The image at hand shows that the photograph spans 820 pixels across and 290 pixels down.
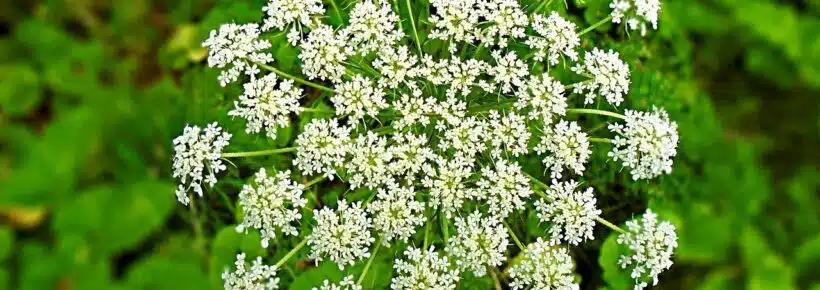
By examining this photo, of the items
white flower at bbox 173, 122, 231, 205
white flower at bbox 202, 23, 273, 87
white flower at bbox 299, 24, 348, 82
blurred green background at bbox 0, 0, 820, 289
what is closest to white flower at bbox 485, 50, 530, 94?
white flower at bbox 299, 24, 348, 82

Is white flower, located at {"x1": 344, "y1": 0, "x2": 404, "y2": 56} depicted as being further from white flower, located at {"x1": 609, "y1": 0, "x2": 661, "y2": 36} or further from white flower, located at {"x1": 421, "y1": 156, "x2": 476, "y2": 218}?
white flower, located at {"x1": 609, "y1": 0, "x2": 661, "y2": 36}

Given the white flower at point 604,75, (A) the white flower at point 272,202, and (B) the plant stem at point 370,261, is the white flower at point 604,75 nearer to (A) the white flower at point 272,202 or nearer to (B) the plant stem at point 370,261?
(B) the plant stem at point 370,261

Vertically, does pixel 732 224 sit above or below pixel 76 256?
above

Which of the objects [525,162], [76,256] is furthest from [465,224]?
[76,256]

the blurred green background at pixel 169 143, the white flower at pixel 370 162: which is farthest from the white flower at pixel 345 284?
the blurred green background at pixel 169 143

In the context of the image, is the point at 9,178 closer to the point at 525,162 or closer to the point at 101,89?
the point at 101,89

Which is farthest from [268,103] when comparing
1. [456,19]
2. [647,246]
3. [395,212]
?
[647,246]
